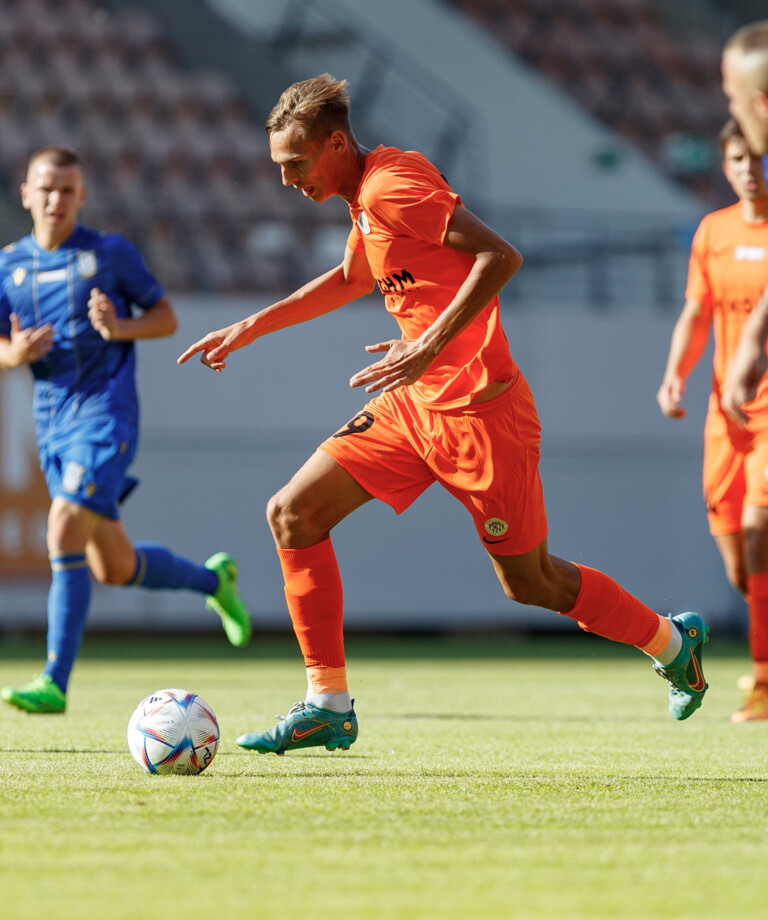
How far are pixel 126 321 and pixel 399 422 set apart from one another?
2130mm

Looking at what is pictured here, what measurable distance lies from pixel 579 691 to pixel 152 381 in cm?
707

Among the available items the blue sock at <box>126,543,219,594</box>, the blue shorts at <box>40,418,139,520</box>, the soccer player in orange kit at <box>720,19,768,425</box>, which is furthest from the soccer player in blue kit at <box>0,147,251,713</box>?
the soccer player in orange kit at <box>720,19,768,425</box>

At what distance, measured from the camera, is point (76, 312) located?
627cm

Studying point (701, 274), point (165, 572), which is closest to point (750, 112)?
point (701, 274)

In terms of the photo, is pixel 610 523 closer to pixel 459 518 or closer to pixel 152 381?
pixel 459 518

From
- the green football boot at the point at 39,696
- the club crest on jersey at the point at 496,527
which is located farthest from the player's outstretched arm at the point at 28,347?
the club crest on jersey at the point at 496,527

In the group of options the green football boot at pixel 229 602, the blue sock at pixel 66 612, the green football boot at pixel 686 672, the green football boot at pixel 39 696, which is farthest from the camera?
the green football boot at pixel 229 602

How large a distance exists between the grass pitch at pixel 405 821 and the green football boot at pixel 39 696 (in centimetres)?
7

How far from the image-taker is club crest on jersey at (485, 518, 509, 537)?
170 inches

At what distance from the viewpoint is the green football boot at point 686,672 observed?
4.71 metres

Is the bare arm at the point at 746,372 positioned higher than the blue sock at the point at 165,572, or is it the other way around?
the bare arm at the point at 746,372

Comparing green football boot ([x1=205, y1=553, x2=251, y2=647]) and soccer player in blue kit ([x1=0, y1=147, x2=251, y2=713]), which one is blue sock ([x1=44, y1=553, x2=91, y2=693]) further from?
green football boot ([x1=205, y1=553, x2=251, y2=647])

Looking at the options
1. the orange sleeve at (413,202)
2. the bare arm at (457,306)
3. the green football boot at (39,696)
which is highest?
the orange sleeve at (413,202)

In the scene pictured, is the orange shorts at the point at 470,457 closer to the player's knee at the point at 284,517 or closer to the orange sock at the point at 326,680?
the player's knee at the point at 284,517
